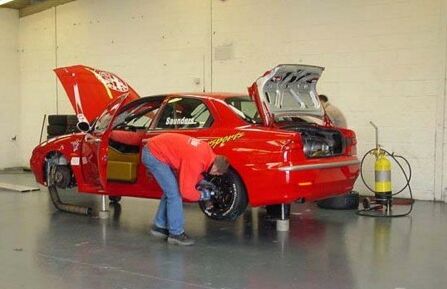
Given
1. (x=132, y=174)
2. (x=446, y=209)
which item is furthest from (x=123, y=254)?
(x=446, y=209)

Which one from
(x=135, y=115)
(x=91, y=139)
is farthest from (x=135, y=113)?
(x=91, y=139)

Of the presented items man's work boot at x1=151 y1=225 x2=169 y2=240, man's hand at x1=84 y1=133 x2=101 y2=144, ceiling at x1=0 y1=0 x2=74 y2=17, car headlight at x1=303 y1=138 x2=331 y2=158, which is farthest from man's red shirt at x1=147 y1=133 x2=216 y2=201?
ceiling at x1=0 y1=0 x2=74 y2=17

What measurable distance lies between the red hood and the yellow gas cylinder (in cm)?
335

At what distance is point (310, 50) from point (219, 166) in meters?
4.66

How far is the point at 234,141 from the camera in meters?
5.82

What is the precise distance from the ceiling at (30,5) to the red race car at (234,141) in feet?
21.7

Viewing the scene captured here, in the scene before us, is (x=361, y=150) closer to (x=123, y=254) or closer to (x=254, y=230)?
(x=254, y=230)

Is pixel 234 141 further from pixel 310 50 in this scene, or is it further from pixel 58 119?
pixel 58 119

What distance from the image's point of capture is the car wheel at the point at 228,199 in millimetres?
5801

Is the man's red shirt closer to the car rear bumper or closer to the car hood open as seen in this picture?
the car rear bumper

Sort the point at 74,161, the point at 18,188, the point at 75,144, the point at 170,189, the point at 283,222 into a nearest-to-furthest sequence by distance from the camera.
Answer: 1. the point at 170,189
2. the point at 283,222
3. the point at 74,161
4. the point at 75,144
5. the point at 18,188

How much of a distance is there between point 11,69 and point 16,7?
158cm

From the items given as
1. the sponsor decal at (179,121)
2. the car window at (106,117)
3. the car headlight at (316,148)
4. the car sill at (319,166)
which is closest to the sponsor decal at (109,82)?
the car window at (106,117)

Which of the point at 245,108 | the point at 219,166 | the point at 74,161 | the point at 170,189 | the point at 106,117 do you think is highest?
the point at 245,108
